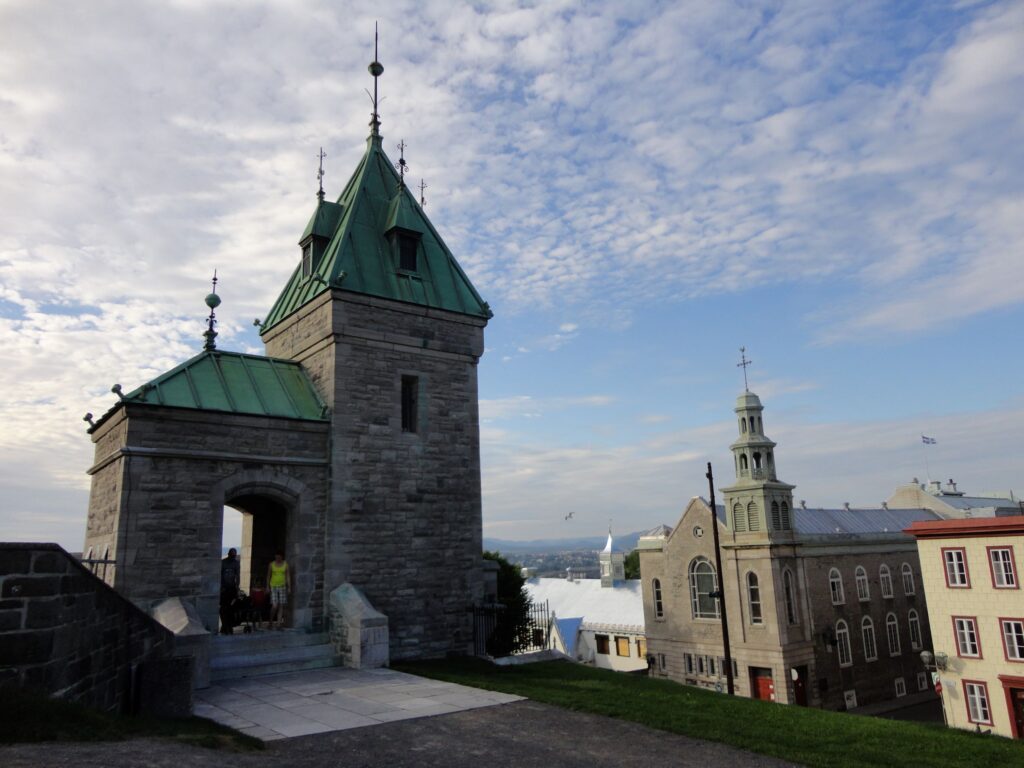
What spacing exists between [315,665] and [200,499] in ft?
13.7

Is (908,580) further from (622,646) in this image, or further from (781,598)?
(622,646)

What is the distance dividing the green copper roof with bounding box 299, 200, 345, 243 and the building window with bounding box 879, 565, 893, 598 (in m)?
38.1

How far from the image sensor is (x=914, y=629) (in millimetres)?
43000

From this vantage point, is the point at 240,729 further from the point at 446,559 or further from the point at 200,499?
the point at 446,559

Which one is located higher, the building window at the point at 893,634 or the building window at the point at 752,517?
the building window at the point at 752,517

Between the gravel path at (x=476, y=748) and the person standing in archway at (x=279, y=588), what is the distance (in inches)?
273

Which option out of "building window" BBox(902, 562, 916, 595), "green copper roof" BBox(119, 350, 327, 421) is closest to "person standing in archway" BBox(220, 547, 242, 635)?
"green copper roof" BBox(119, 350, 327, 421)

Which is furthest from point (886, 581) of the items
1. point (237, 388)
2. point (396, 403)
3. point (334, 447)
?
point (237, 388)

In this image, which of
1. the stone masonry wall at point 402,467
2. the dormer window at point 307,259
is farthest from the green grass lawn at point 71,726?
the dormer window at point 307,259

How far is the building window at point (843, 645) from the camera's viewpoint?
38.1 m

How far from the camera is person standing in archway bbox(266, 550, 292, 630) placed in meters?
15.6

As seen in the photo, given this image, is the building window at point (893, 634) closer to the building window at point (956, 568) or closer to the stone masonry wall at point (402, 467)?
the building window at point (956, 568)

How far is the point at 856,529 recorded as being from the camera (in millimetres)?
43562

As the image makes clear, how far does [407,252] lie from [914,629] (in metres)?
40.6
